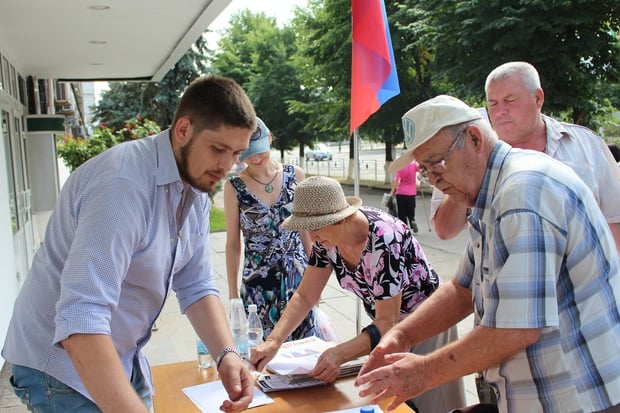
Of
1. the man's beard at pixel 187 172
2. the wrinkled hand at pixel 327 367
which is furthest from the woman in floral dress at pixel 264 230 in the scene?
the man's beard at pixel 187 172

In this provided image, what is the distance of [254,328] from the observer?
3061mm

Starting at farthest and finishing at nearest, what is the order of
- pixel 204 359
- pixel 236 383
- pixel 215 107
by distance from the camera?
pixel 204 359 → pixel 236 383 → pixel 215 107

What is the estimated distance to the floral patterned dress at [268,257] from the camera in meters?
3.37

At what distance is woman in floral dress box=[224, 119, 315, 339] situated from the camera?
3.37 m

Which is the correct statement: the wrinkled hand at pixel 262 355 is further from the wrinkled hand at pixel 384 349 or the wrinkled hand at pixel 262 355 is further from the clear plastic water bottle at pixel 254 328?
the wrinkled hand at pixel 384 349

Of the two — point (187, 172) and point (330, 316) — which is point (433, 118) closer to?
point (187, 172)

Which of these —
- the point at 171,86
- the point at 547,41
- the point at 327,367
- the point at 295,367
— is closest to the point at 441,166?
the point at 327,367

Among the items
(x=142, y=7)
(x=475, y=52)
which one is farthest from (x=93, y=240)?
(x=475, y=52)

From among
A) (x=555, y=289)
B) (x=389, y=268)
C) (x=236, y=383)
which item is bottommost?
(x=236, y=383)

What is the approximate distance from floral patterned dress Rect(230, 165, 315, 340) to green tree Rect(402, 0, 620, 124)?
10.9 m

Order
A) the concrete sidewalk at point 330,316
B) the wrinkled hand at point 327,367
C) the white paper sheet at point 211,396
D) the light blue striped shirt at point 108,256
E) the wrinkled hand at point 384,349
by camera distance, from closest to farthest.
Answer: the light blue striped shirt at point 108,256
the wrinkled hand at point 384,349
the white paper sheet at point 211,396
the wrinkled hand at point 327,367
the concrete sidewalk at point 330,316

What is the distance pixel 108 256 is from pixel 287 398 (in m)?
1.11

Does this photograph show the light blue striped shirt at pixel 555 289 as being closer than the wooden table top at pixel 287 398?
Yes

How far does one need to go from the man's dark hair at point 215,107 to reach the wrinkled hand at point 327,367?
42.5 inches
